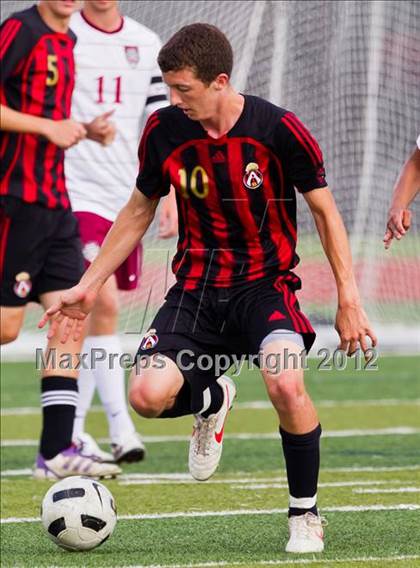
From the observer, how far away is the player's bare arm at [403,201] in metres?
5.50

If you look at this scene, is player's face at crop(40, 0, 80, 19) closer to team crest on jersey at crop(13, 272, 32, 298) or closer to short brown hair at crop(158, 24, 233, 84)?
team crest on jersey at crop(13, 272, 32, 298)

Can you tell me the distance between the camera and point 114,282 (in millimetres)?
7746

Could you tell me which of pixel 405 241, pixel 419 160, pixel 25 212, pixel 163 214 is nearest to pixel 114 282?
pixel 163 214

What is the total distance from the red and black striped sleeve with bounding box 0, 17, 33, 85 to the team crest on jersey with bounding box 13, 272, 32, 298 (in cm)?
95

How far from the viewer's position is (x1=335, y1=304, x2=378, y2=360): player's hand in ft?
15.9

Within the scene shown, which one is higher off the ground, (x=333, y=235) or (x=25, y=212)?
(x=333, y=235)

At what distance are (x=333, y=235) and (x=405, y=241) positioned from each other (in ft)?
19.7

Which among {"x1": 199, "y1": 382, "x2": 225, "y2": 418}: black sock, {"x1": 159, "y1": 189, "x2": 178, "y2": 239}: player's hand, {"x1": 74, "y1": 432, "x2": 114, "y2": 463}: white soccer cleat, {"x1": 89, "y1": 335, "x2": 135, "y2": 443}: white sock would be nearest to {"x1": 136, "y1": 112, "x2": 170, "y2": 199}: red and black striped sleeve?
{"x1": 199, "y1": 382, "x2": 225, "y2": 418}: black sock

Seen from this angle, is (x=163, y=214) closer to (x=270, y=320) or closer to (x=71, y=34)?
(x=71, y=34)

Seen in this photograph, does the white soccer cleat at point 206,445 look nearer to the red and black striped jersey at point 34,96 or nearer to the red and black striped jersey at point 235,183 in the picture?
the red and black striped jersey at point 235,183

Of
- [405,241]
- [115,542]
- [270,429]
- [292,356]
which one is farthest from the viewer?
[405,241]

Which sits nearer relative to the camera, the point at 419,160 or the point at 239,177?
the point at 239,177

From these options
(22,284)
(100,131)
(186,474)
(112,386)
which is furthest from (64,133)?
(186,474)

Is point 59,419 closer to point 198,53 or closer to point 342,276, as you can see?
point 342,276
